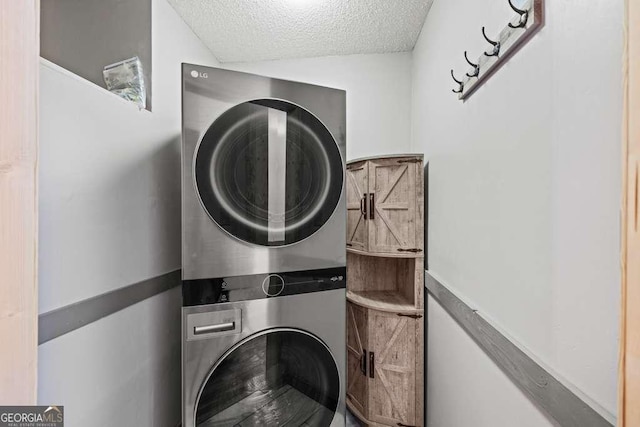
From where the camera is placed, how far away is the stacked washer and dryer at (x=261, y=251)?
1154mm

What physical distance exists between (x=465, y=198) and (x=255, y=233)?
0.89 m

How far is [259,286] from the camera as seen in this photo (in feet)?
4.07

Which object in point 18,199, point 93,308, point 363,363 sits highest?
point 18,199

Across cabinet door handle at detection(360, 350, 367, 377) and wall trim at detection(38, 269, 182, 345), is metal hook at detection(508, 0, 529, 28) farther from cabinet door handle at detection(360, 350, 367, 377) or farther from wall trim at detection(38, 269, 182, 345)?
cabinet door handle at detection(360, 350, 367, 377)

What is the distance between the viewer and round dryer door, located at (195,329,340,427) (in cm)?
120

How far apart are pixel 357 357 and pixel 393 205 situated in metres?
1.00

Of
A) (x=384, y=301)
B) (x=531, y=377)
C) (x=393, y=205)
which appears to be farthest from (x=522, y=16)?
(x=384, y=301)

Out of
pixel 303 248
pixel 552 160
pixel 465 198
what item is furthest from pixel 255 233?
pixel 552 160

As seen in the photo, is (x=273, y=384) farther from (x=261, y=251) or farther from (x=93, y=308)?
(x=93, y=308)

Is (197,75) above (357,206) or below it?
above

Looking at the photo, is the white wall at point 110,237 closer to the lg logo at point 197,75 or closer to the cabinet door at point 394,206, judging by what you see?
the lg logo at point 197,75

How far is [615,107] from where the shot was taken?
1.69 ft

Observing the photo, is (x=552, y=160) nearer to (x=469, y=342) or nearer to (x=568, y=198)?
(x=568, y=198)

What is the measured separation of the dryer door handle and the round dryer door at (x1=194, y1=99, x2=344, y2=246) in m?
0.35
